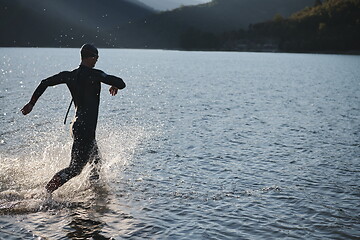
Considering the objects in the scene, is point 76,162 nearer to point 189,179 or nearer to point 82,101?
point 82,101

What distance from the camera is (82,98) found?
967cm

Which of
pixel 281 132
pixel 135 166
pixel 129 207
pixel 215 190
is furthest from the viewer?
pixel 281 132

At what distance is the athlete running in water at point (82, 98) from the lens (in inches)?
372

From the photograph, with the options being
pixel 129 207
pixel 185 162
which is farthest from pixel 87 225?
pixel 185 162

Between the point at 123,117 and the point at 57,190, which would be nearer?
the point at 57,190

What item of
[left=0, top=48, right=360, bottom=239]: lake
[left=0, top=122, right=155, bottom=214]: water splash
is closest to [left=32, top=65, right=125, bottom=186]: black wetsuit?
[left=0, top=122, right=155, bottom=214]: water splash

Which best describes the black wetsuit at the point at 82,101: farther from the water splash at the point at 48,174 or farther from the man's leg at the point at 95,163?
the water splash at the point at 48,174

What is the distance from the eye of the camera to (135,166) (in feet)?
45.5

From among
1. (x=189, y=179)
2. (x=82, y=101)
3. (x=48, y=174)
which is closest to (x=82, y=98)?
(x=82, y=101)

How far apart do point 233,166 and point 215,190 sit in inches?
→ 113

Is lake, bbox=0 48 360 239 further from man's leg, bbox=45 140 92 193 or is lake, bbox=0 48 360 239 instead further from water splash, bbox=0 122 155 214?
man's leg, bbox=45 140 92 193

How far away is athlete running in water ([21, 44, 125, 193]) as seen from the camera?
946 centimetres

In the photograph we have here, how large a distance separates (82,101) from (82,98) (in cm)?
7

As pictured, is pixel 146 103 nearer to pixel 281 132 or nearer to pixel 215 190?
pixel 281 132
